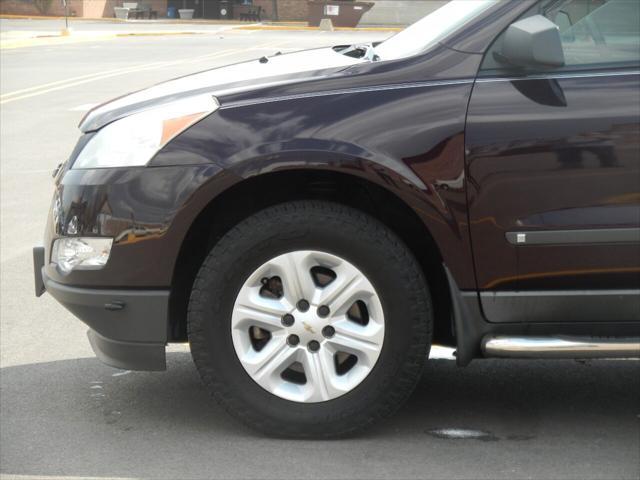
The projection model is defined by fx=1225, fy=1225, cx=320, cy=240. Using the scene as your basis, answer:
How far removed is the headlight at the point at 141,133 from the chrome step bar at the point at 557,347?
1234mm

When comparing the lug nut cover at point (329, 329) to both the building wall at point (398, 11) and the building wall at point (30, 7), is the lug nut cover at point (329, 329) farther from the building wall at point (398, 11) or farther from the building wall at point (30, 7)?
the building wall at point (30, 7)

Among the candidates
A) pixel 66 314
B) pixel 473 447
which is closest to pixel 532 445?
pixel 473 447

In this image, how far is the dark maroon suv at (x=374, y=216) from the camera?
3.98 meters

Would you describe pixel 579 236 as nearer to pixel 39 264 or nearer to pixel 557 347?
pixel 557 347

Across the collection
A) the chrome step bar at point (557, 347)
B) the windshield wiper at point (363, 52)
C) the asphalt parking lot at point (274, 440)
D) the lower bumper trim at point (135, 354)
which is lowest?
the asphalt parking lot at point (274, 440)

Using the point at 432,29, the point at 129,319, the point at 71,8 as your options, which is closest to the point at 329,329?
the point at 129,319

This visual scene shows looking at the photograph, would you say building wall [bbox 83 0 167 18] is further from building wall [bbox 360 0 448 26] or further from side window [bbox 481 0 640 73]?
side window [bbox 481 0 640 73]

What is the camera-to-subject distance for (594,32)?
13.5 feet

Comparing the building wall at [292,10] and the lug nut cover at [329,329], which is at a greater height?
the lug nut cover at [329,329]

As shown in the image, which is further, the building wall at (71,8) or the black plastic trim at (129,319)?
the building wall at (71,8)

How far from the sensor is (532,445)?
4.19 meters

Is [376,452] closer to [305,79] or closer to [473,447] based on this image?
[473,447]

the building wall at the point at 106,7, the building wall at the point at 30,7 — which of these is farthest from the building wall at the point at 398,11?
the building wall at the point at 30,7

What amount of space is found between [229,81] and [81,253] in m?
0.82
